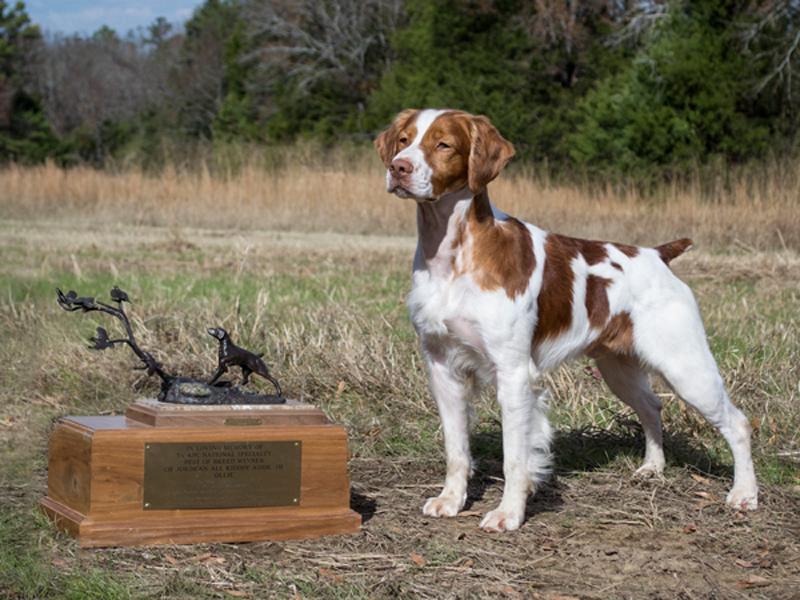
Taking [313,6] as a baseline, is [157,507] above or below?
below

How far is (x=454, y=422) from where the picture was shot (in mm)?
3531

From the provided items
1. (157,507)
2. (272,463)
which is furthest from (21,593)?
(272,463)

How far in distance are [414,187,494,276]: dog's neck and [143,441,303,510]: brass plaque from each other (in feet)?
2.91

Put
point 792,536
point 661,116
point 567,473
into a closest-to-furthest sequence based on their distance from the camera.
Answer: point 792,536 → point 567,473 → point 661,116

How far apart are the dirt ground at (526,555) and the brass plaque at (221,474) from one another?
0.15 meters

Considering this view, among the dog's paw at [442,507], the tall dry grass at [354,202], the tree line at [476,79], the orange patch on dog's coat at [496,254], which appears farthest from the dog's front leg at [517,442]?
the tall dry grass at [354,202]

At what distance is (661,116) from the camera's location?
1961 centimetres

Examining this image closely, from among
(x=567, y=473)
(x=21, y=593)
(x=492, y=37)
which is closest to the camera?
(x=21, y=593)

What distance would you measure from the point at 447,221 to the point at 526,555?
4.14ft

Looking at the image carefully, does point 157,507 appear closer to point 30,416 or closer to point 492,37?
point 30,416

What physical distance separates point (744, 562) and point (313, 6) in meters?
29.6

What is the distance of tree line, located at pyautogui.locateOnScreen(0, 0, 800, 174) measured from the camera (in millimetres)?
19578

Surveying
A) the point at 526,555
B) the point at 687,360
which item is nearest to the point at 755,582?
the point at 526,555

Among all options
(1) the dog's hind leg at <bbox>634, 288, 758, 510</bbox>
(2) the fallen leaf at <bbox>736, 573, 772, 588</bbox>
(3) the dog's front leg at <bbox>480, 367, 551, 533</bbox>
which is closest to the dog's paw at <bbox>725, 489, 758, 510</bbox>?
(1) the dog's hind leg at <bbox>634, 288, 758, 510</bbox>
